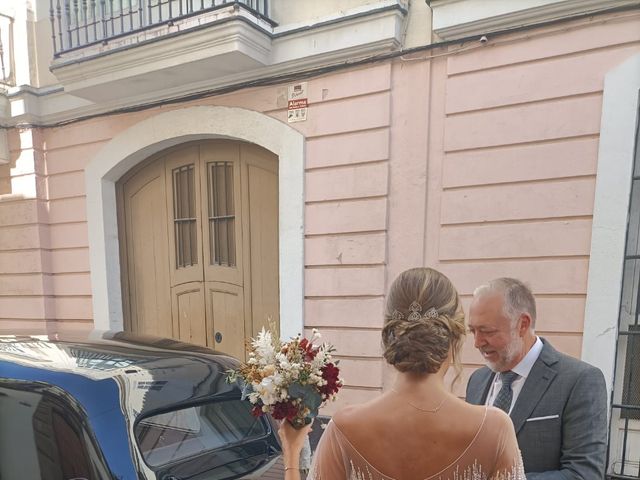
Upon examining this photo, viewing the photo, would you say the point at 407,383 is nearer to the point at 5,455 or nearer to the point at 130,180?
the point at 5,455

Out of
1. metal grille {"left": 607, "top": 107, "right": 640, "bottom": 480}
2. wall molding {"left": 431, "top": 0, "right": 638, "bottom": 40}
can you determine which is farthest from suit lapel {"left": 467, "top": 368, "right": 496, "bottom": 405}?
wall molding {"left": 431, "top": 0, "right": 638, "bottom": 40}

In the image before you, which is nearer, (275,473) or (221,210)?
(275,473)

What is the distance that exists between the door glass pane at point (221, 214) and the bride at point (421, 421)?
3.74m

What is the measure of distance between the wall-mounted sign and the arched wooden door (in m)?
0.52

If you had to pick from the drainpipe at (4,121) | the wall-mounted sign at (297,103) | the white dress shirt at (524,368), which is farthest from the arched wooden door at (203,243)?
the white dress shirt at (524,368)

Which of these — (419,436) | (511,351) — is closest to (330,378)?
(419,436)

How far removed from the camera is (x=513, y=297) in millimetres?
1649

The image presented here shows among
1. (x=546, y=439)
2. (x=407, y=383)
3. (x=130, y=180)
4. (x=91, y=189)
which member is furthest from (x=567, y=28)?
(x=91, y=189)

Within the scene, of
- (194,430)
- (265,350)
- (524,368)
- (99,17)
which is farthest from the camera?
(99,17)

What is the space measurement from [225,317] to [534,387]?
3711 millimetres

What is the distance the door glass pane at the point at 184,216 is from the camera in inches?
194

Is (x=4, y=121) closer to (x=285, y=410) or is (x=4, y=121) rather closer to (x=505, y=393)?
(x=285, y=410)

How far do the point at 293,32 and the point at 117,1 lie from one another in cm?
252

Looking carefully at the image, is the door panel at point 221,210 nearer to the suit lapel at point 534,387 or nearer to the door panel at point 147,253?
the door panel at point 147,253
